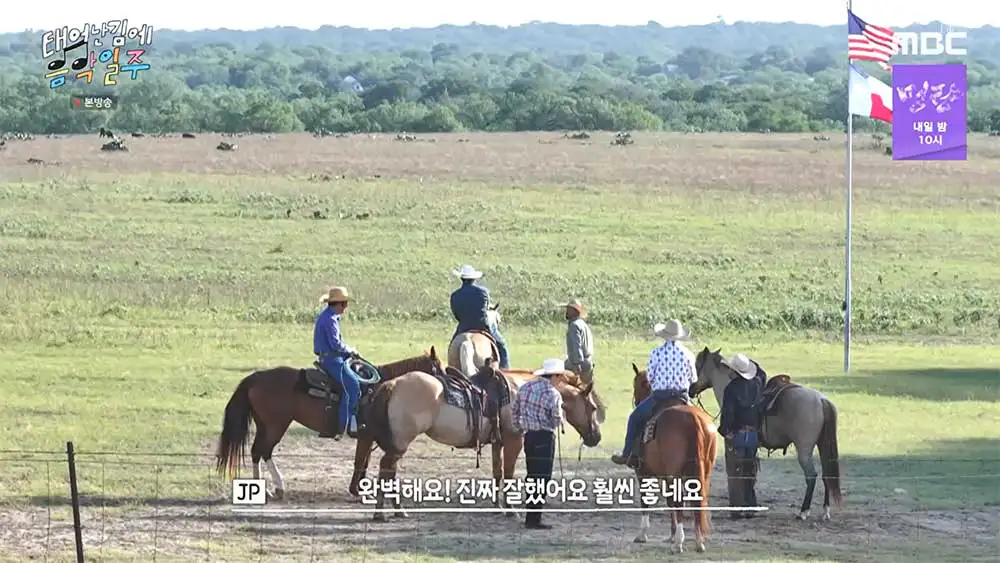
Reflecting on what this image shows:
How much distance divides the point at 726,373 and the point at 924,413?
22.5 feet

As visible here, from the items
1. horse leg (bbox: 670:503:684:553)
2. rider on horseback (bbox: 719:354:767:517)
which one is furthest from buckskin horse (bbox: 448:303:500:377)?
horse leg (bbox: 670:503:684:553)

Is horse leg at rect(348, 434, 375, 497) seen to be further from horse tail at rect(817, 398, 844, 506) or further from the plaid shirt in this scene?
horse tail at rect(817, 398, 844, 506)

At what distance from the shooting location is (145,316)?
31953 millimetres

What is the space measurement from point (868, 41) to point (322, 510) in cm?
1343

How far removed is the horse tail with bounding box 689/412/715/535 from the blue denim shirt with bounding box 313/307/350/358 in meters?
3.87

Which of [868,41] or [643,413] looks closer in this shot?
[643,413]

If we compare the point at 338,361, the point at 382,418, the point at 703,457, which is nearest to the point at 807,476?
the point at 703,457

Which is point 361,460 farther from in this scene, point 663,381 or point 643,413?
point 663,381

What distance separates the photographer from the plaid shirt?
53.8ft

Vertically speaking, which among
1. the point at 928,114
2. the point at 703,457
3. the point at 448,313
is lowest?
the point at 448,313

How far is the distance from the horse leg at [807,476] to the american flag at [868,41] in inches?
434

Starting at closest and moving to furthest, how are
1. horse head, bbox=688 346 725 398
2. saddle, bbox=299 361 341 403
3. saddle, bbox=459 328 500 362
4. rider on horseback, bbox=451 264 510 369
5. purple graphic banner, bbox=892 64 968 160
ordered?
1. saddle, bbox=299 361 341 403
2. horse head, bbox=688 346 725 398
3. saddle, bbox=459 328 500 362
4. rider on horseback, bbox=451 264 510 369
5. purple graphic banner, bbox=892 64 968 160

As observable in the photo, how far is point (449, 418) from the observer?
17.2 metres

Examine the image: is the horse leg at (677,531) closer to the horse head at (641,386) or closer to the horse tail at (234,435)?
the horse head at (641,386)
